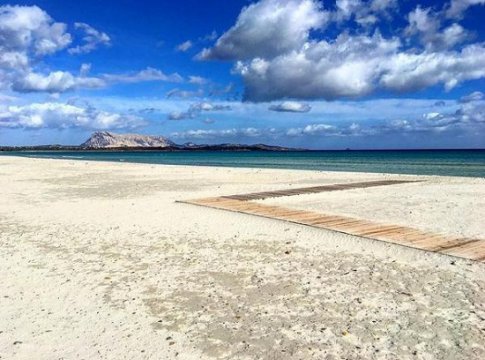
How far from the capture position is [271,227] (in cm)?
952

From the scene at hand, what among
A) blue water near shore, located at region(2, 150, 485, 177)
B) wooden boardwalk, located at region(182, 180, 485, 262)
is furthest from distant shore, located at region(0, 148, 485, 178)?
wooden boardwalk, located at region(182, 180, 485, 262)

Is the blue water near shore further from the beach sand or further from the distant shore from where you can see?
the beach sand

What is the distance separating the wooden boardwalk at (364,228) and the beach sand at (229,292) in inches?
15.1

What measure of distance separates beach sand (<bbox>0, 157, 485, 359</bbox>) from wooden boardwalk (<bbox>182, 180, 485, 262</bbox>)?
38cm

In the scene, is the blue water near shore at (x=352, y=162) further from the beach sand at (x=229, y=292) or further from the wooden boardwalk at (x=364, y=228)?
the beach sand at (x=229, y=292)

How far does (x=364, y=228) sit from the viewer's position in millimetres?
9133

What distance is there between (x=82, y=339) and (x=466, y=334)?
12.2ft

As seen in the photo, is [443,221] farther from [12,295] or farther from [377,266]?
[12,295]

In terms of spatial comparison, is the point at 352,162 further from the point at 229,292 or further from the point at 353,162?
the point at 229,292

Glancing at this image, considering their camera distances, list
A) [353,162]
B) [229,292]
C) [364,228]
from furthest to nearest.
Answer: [353,162] < [364,228] < [229,292]

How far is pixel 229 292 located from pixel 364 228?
14.5 feet

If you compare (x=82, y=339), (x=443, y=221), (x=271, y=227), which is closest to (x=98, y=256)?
(x=82, y=339)

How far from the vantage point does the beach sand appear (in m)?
4.24

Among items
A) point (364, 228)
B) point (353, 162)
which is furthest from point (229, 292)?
point (353, 162)
